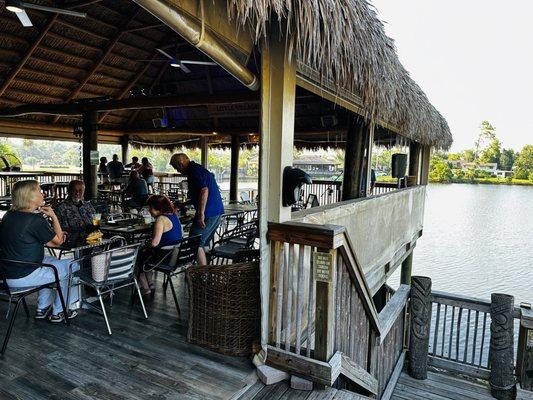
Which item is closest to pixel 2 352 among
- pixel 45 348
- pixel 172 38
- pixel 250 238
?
pixel 45 348

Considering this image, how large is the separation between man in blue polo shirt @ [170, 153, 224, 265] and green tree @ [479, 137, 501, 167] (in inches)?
1731

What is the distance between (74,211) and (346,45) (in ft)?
11.7

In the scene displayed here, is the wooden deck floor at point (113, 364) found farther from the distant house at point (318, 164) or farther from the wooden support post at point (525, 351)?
the distant house at point (318, 164)

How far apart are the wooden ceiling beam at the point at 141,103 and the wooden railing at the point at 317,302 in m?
3.89

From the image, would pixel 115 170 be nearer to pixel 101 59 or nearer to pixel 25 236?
pixel 101 59

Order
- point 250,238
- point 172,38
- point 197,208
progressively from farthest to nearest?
1. point 172,38
2. point 250,238
3. point 197,208

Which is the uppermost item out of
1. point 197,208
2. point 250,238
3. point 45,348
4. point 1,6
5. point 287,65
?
point 1,6

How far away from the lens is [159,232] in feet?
12.1

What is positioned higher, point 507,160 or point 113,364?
point 507,160

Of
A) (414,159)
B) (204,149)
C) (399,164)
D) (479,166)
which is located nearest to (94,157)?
(204,149)

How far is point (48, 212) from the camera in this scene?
3248 millimetres

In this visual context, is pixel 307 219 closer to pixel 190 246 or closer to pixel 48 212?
pixel 190 246

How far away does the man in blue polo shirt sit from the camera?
→ 4164 millimetres

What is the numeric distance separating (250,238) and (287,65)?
263 cm
